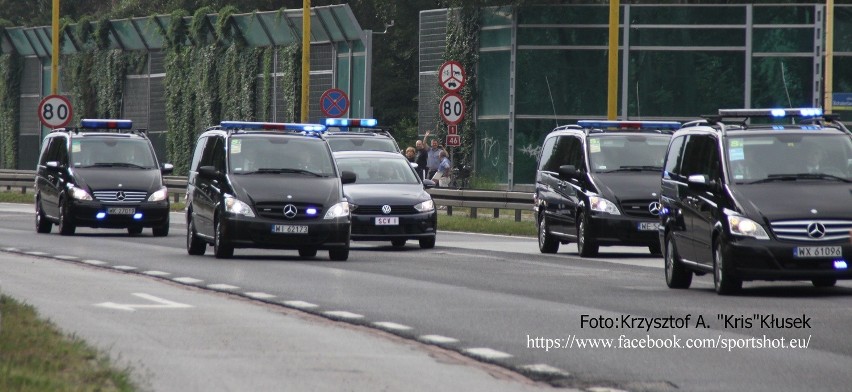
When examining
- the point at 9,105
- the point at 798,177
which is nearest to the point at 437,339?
the point at 798,177

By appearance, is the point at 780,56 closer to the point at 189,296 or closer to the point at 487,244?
the point at 487,244

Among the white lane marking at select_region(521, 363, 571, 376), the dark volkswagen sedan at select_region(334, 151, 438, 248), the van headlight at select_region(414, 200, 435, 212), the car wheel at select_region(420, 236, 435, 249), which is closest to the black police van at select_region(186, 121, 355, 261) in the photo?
the dark volkswagen sedan at select_region(334, 151, 438, 248)

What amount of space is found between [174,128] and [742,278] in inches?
1754

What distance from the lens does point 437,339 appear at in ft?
42.5

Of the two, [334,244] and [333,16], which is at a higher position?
[333,16]

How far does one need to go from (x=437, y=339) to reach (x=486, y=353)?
1031 millimetres

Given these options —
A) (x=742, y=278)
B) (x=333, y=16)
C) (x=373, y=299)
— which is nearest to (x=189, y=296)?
(x=373, y=299)

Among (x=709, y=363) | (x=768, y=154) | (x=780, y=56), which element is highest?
(x=780, y=56)

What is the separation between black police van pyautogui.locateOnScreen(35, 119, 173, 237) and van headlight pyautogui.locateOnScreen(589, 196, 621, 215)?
373 inches

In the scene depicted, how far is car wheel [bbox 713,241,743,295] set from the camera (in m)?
17.2

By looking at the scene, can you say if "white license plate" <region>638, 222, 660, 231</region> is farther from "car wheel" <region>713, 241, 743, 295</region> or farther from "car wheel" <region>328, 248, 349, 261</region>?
"car wheel" <region>713, 241, 743, 295</region>

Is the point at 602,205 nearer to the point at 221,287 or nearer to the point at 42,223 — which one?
the point at 221,287

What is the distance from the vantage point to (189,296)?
56.0ft

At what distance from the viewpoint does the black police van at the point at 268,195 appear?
23875 millimetres
